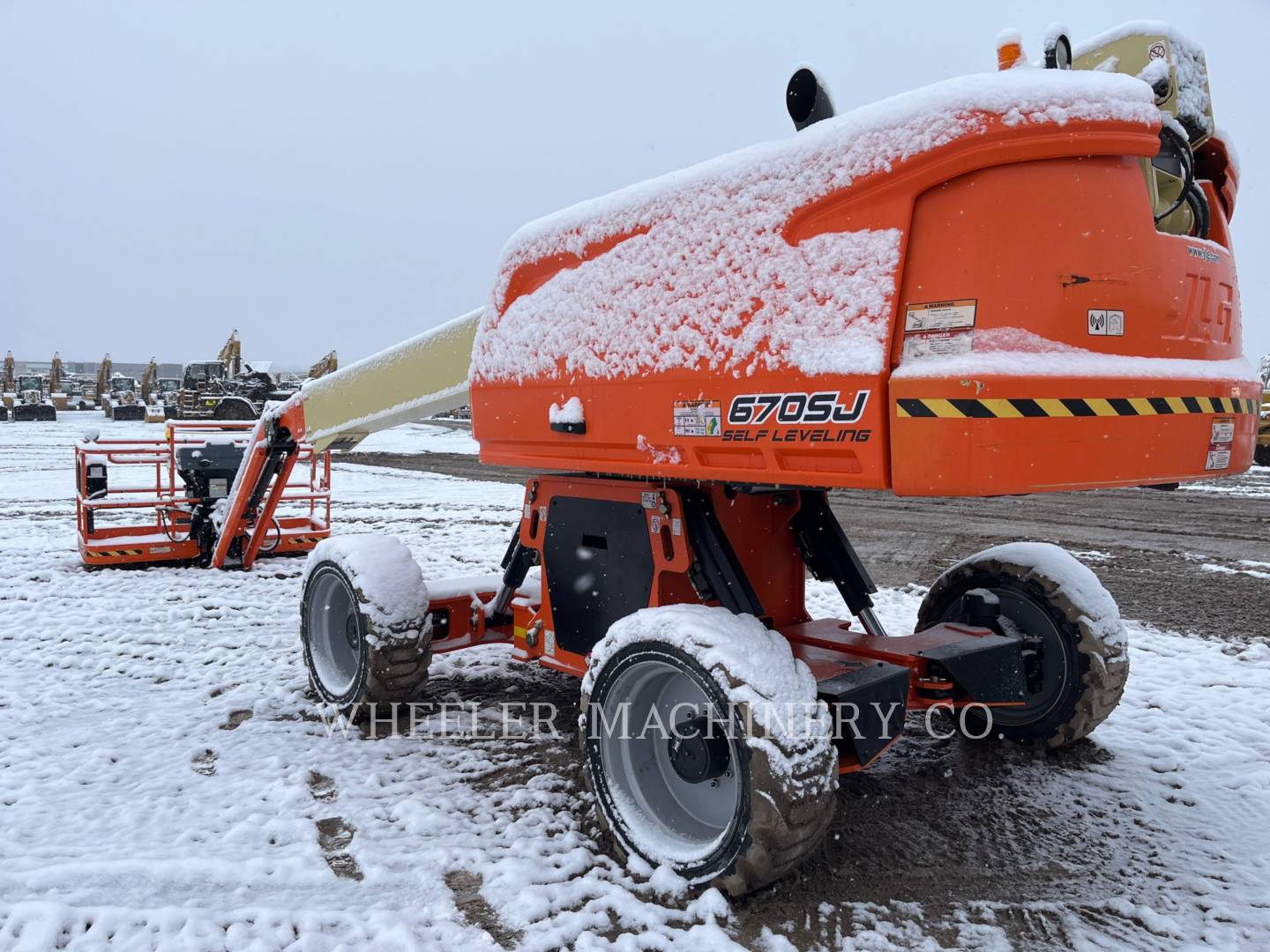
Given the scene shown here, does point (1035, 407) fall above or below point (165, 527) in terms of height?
above

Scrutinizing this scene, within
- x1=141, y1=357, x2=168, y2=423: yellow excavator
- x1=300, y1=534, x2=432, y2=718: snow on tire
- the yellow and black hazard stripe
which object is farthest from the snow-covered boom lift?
x1=141, y1=357, x2=168, y2=423: yellow excavator

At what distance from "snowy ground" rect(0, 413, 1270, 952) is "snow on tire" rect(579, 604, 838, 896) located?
0.18m

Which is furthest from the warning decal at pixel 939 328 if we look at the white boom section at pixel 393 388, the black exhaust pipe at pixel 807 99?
the white boom section at pixel 393 388

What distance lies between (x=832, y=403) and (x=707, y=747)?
1224 mm

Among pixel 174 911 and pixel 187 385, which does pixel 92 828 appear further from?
A: pixel 187 385

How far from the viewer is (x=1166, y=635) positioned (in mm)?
6531

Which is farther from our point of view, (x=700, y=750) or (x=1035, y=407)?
(x=700, y=750)

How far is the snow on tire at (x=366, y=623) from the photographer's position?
4453 mm

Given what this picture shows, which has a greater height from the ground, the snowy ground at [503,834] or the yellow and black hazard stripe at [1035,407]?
the yellow and black hazard stripe at [1035,407]

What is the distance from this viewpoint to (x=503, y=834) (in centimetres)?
345

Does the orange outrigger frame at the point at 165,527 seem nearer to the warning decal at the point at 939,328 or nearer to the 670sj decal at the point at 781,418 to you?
the 670sj decal at the point at 781,418

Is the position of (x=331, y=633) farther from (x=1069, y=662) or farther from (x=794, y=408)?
(x=1069, y=662)

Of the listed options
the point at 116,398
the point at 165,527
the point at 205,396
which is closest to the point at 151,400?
the point at 116,398

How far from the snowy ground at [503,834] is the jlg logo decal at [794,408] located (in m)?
1.55
